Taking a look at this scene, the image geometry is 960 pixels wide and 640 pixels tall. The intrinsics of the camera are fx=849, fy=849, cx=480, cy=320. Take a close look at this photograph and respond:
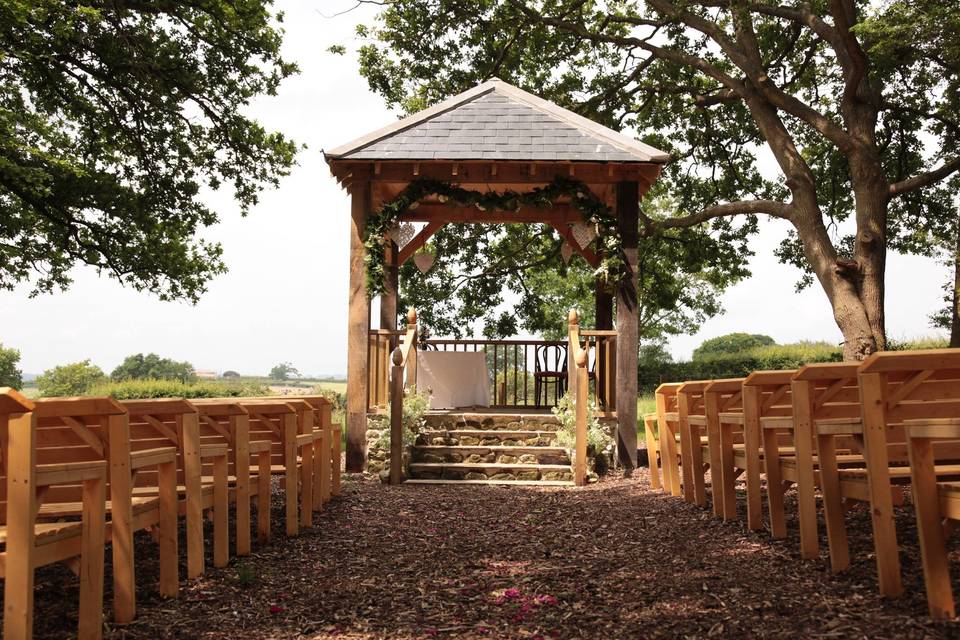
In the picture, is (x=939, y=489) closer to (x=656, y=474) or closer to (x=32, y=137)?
(x=656, y=474)

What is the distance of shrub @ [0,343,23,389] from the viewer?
76.1 feet

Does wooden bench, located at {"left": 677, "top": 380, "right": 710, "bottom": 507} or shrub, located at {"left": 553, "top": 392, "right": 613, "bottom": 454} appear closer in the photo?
wooden bench, located at {"left": 677, "top": 380, "right": 710, "bottom": 507}

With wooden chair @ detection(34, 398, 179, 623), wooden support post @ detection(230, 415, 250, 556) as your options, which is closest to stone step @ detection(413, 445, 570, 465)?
wooden support post @ detection(230, 415, 250, 556)

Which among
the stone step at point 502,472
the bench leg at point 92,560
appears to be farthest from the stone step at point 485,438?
the bench leg at point 92,560

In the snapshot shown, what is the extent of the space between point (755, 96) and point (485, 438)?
8.15 meters

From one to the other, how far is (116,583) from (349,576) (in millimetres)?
1362

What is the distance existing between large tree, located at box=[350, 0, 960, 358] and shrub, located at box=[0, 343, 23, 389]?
46.7 feet

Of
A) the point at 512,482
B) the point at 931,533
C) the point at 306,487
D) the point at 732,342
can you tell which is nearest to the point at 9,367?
the point at 512,482

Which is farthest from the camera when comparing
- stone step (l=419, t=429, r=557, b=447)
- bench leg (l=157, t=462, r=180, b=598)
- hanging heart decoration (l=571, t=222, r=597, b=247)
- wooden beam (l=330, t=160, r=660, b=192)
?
hanging heart decoration (l=571, t=222, r=597, b=247)

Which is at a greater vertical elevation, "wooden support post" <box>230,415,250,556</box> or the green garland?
the green garland

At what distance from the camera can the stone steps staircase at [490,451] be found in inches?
355

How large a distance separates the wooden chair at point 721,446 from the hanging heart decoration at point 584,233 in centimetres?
474

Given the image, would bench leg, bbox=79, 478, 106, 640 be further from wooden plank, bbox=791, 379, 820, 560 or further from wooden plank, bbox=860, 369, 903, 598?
wooden plank, bbox=791, 379, 820, 560

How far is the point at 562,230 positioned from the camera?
464 inches
